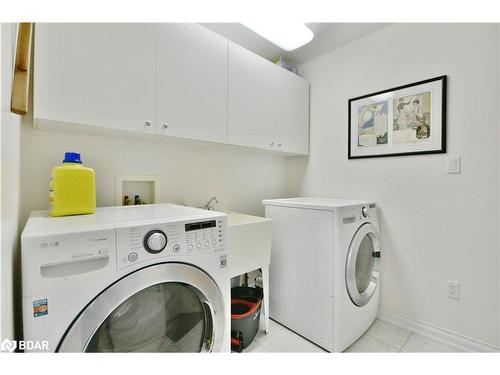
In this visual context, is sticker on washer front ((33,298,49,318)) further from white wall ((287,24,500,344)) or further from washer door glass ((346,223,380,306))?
white wall ((287,24,500,344))

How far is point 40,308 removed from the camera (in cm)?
68

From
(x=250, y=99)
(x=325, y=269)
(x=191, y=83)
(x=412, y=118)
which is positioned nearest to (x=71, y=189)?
(x=191, y=83)

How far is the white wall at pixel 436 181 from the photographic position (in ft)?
4.78

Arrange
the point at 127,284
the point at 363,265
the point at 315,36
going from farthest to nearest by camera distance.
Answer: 1. the point at 315,36
2. the point at 363,265
3. the point at 127,284

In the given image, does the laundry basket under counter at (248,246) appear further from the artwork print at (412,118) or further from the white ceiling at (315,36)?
the white ceiling at (315,36)

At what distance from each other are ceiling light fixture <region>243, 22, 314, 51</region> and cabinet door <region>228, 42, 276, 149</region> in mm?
186

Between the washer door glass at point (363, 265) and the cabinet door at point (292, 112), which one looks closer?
the washer door glass at point (363, 265)

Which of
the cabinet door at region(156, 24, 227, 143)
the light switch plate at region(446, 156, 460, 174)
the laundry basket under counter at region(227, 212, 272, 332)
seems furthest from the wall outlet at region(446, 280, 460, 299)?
the cabinet door at region(156, 24, 227, 143)

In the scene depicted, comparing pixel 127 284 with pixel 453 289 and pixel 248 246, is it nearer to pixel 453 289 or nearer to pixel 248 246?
pixel 248 246

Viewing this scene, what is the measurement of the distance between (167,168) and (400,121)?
175 cm

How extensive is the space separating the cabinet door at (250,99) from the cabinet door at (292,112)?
10 centimetres

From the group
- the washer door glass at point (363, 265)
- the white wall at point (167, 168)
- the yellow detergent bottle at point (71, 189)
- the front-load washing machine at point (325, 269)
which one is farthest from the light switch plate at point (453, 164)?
the yellow detergent bottle at point (71, 189)

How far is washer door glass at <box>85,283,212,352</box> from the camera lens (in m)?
0.82
